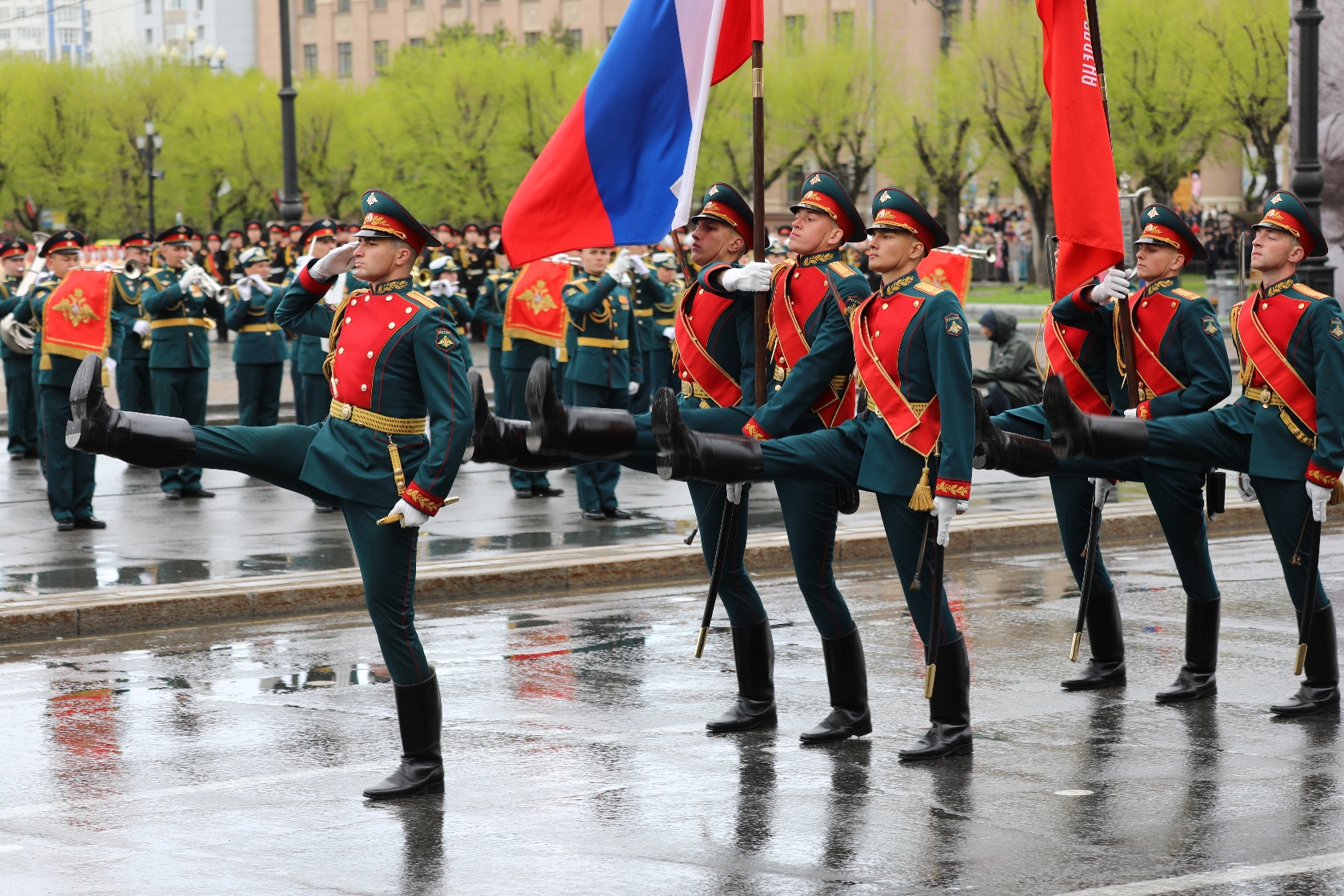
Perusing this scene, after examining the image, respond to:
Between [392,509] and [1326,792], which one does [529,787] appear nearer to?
[392,509]

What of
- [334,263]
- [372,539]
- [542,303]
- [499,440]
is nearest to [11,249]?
[542,303]

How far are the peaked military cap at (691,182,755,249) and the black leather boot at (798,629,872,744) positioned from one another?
1.61m

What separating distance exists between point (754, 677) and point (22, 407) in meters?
12.6

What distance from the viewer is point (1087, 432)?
720 cm

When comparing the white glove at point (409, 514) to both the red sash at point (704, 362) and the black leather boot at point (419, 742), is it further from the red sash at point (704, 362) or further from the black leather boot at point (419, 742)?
the red sash at point (704, 362)

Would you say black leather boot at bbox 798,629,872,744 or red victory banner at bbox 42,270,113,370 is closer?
black leather boot at bbox 798,629,872,744

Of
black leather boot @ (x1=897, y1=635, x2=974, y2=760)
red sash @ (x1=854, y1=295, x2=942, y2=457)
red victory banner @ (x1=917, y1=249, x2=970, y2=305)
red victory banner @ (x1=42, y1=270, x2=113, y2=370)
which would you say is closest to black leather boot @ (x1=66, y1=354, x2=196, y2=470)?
red sash @ (x1=854, y1=295, x2=942, y2=457)

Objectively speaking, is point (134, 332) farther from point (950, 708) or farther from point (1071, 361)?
point (950, 708)

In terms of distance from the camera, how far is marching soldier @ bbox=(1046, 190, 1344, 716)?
7273 mm

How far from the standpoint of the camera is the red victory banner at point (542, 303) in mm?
16156

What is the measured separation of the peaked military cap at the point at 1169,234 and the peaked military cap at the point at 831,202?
1492 millimetres

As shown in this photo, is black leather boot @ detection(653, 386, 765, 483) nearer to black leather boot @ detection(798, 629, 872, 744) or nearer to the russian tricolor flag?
black leather boot @ detection(798, 629, 872, 744)

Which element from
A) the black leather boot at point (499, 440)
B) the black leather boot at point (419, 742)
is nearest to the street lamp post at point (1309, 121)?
the black leather boot at point (499, 440)

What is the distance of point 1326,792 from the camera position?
6.34 m
